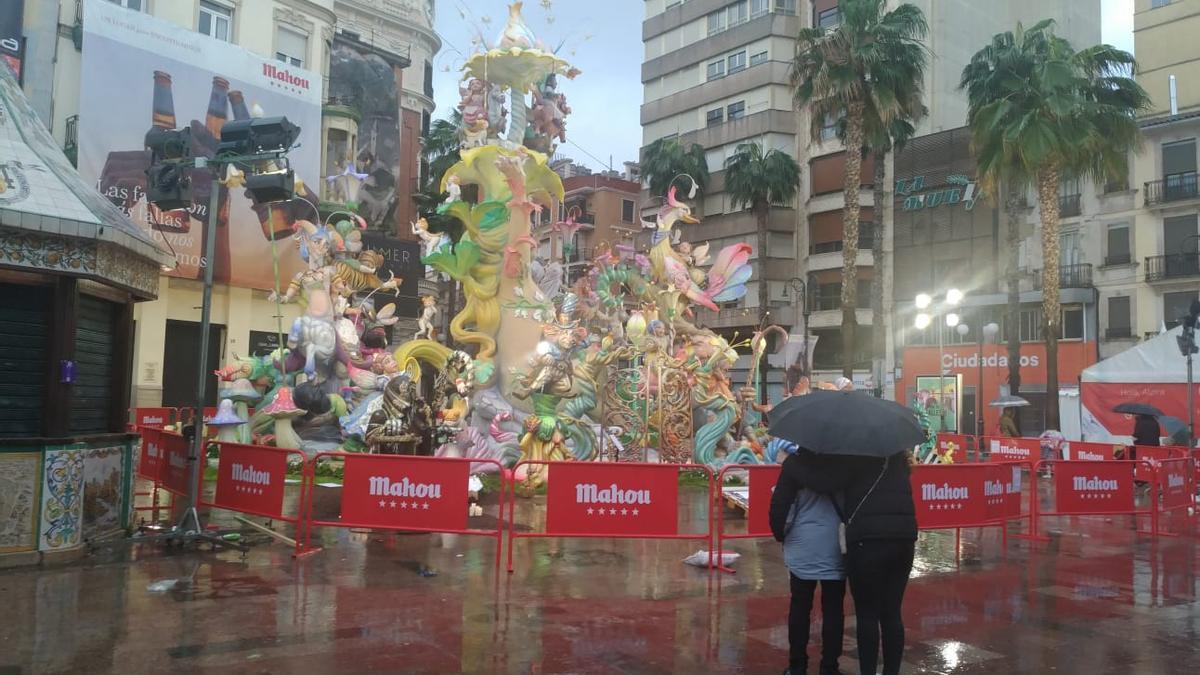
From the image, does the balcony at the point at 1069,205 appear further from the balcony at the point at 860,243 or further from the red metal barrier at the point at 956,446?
the red metal barrier at the point at 956,446

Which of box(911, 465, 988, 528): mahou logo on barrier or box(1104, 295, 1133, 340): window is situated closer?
box(911, 465, 988, 528): mahou logo on barrier

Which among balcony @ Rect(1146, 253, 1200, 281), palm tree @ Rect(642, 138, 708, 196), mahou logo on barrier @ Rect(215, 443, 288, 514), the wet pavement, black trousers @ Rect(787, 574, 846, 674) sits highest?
palm tree @ Rect(642, 138, 708, 196)

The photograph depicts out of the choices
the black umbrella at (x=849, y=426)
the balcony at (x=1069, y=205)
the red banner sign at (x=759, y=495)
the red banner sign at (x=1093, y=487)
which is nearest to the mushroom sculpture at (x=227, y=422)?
the red banner sign at (x=759, y=495)

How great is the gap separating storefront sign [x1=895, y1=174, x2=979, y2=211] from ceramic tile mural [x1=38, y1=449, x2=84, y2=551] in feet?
131

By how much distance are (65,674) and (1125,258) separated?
39800mm

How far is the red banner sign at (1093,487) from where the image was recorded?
11594 mm

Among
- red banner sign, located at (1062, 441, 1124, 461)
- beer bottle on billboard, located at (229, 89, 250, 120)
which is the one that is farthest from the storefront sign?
beer bottle on billboard, located at (229, 89, 250, 120)

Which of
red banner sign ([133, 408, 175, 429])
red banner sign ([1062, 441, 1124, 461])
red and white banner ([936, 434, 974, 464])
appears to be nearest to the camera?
red banner sign ([1062, 441, 1124, 461])

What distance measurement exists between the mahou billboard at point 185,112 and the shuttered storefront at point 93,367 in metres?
18.4

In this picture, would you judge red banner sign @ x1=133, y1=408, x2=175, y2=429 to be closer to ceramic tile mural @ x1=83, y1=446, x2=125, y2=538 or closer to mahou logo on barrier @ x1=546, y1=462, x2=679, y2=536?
ceramic tile mural @ x1=83, y1=446, x2=125, y2=538

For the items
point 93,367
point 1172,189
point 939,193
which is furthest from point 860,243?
point 93,367

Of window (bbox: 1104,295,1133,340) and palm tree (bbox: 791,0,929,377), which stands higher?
palm tree (bbox: 791,0,929,377)

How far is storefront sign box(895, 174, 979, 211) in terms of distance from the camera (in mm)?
41156

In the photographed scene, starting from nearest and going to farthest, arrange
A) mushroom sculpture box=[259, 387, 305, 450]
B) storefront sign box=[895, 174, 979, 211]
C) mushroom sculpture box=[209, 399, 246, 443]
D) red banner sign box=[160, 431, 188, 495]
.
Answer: red banner sign box=[160, 431, 188, 495] < mushroom sculpture box=[209, 399, 246, 443] < mushroom sculpture box=[259, 387, 305, 450] < storefront sign box=[895, 174, 979, 211]
